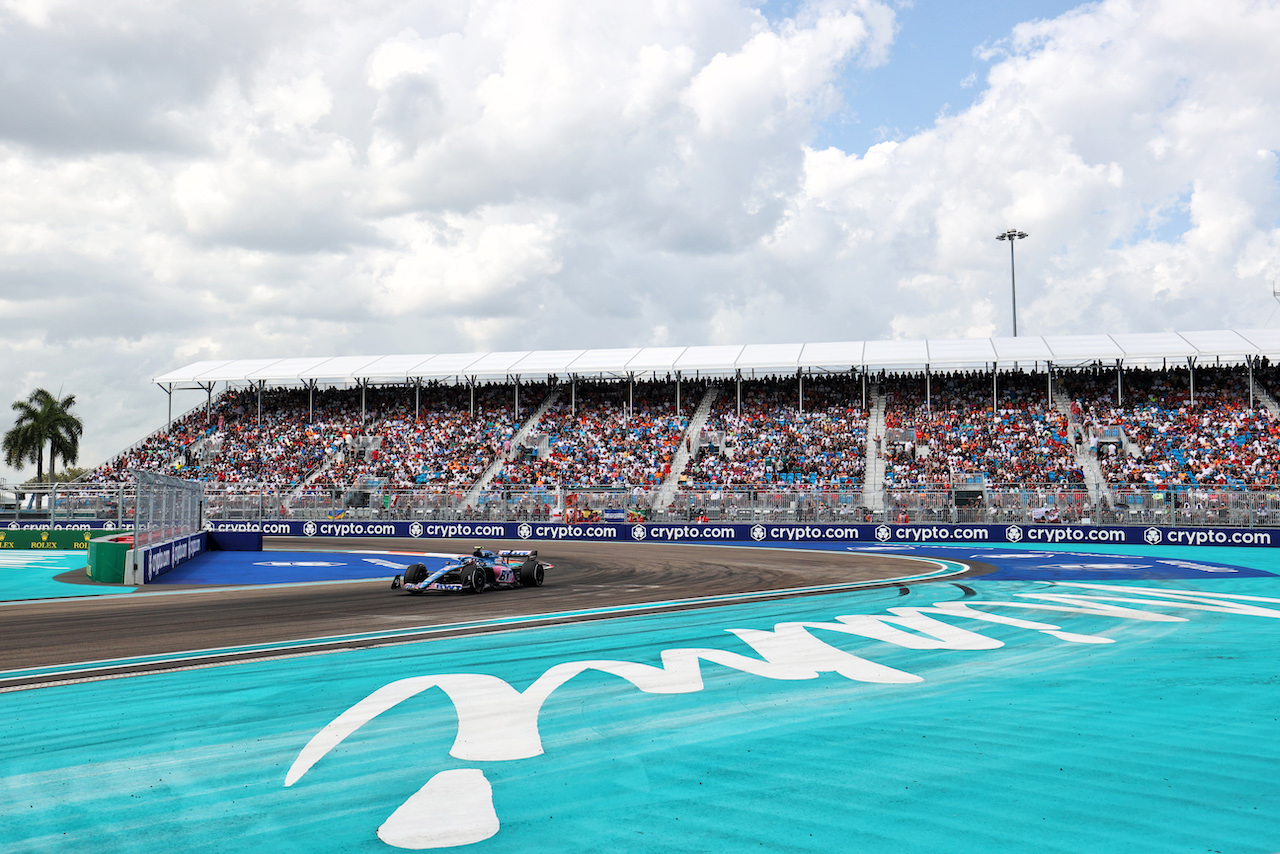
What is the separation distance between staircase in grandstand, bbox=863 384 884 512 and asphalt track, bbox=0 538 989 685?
35.6 ft

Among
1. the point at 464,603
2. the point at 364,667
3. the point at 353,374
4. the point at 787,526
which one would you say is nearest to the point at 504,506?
the point at 787,526

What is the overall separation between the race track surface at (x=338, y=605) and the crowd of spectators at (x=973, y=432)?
15.6 metres

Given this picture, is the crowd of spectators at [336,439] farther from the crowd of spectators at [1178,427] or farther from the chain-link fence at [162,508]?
the crowd of spectators at [1178,427]

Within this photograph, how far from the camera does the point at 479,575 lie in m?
16.0

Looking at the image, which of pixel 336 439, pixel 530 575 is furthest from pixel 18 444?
pixel 530 575

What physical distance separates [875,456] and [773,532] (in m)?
9.04

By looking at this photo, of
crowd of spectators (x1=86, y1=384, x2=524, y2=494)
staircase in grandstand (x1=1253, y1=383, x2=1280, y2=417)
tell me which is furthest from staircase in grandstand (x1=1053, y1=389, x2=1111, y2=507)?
crowd of spectators (x1=86, y1=384, x2=524, y2=494)

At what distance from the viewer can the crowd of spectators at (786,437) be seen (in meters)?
39.6

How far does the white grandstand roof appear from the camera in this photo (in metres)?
41.7

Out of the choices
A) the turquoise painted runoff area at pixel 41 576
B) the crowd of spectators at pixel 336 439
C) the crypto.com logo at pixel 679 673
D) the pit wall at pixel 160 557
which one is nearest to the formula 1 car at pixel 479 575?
the turquoise painted runoff area at pixel 41 576

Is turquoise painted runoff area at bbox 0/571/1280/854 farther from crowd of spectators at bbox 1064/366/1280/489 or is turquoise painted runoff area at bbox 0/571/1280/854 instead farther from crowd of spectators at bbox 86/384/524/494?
crowd of spectators at bbox 86/384/524/494

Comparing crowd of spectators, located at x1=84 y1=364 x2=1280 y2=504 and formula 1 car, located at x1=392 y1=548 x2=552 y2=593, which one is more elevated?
crowd of spectators, located at x1=84 y1=364 x2=1280 y2=504

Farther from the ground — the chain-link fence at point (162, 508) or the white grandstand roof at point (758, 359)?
the white grandstand roof at point (758, 359)

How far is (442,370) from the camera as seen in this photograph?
4866 centimetres
